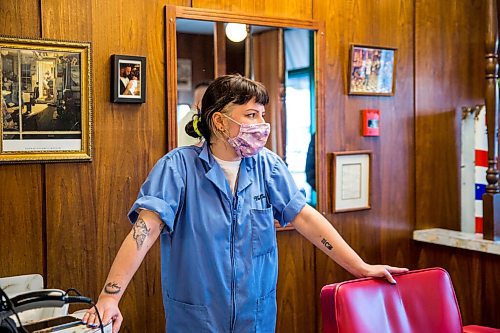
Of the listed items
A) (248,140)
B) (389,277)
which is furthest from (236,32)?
(389,277)

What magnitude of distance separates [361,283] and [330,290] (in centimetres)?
13

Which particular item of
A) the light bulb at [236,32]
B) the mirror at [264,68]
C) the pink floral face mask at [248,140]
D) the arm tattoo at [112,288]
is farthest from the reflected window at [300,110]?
the arm tattoo at [112,288]

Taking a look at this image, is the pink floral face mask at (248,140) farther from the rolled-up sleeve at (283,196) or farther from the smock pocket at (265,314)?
the smock pocket at (265,314)

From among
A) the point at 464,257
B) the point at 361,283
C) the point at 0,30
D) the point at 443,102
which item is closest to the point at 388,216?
the point at 464,257

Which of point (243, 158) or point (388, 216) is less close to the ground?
point (243, 158)

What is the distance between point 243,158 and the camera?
215cm

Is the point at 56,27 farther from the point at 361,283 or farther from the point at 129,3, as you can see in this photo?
the point at 361,283

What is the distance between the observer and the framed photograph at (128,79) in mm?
2479

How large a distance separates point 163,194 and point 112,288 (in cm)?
34

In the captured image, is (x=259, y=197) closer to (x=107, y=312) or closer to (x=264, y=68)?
(x=107, y=312)

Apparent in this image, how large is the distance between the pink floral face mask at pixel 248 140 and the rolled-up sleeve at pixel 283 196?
15 cm

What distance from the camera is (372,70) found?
3.22m

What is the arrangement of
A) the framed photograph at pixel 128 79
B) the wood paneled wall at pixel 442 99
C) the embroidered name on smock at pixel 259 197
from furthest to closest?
the wood paneled wall at pixel 442 99 → the framed photograph at pixel 128 79 → the embroidered name on smock at pixel 259 197

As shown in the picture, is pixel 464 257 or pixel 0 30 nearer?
pixel 0 30
